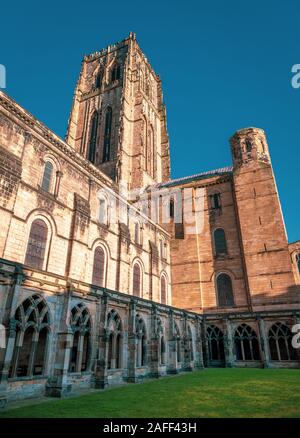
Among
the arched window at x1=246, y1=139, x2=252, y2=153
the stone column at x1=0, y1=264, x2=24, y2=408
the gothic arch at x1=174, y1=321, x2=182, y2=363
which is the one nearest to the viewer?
the stone column at x1=0, y1=264, x2=24, y2=408

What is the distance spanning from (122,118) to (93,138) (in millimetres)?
6219

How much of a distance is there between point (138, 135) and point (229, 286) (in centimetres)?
2677

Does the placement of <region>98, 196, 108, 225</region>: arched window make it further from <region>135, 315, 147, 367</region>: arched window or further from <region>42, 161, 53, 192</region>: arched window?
<region>135, 315, 147, 367</region>: arched window

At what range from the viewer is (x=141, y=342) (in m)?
16.3

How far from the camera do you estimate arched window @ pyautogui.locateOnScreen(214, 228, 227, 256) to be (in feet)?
98.1

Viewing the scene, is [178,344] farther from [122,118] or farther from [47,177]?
[122,118]

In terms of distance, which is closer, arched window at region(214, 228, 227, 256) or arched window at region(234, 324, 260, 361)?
arched window at region(234, 324, 260, 361)

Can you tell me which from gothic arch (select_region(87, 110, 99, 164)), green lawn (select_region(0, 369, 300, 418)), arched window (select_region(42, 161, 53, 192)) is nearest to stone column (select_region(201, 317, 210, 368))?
green lawn (select_region(0, 369, 300, 418))

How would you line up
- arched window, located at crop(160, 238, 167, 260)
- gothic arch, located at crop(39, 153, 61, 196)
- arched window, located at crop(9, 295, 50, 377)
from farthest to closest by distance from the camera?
arched window, located at crop(160, 238, 167, 260) < gothic arch, located at crop(39, 153, 61, 196) < arched window, located at crop(9, 295, 50, 377)

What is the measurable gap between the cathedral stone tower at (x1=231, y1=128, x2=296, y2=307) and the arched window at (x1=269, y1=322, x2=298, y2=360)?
11.0 ft

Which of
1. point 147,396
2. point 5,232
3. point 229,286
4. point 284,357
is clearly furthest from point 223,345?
point 5,232

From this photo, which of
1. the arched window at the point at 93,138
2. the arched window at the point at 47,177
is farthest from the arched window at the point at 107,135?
the arched window at the point at 47,177

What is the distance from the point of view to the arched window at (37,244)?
51.3ft

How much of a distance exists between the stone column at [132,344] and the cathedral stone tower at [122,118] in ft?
80.3
